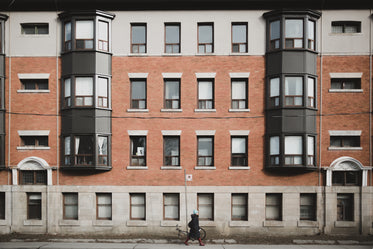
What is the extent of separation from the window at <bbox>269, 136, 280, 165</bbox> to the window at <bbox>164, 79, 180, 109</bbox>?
5.85 metres

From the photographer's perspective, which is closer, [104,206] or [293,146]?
[293,146]

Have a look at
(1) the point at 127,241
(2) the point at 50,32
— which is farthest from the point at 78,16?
(1) the point at 127,241

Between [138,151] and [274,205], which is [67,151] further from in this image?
[274,205]

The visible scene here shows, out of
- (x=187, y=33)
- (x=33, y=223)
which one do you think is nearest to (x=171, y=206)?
(x=33, y=223)

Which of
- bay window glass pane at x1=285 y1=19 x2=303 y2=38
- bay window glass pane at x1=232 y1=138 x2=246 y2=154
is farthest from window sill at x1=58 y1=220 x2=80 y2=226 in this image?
bay window glass pane at x1=285 y1=19 x2=303 y2=38

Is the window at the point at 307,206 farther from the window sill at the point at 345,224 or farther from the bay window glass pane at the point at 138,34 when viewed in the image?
the bay window glass pane at the point at 138,34

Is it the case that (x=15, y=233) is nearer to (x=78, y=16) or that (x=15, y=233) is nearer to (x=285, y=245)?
(x=78, y=16)

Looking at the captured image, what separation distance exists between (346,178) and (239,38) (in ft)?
33.4

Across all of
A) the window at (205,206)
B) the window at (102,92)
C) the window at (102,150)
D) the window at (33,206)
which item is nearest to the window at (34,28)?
the window at (102,92)

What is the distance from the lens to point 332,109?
1920cm

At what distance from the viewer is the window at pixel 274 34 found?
19.1 m

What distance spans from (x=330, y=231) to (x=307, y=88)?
809 cm

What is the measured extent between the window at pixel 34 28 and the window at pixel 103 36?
3.43m

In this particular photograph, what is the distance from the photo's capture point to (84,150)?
62.3 ft
